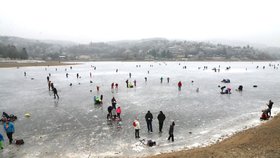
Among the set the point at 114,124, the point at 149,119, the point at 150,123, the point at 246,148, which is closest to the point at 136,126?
the point at 149,119

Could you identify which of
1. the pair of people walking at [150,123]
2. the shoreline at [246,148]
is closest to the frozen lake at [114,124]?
the pair of people walking at [150,123]

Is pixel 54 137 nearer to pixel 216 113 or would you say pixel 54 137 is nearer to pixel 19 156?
pixel 19 156

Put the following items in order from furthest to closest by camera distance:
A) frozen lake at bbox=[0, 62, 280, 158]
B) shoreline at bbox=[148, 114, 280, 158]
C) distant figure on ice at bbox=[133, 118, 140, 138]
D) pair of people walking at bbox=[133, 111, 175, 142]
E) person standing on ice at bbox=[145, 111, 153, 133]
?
person standing on ice at bbox=[145, 111, 153, 133], distant figure on ice at bbox=[133, 118, 140, 138], pair of people walking at bbox=[133, 111, 175, 142], frozen lake at bbox=[0, 62, 280, 158], shoreline at bbox=[148, 114, 280, 158]

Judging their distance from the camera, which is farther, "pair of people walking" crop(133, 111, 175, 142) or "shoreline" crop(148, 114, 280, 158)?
"pair of people walking" crop(133, 111, 175, 142)

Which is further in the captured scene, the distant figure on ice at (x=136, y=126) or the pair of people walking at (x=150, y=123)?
the distant figure on ice at (x=136, y=126)

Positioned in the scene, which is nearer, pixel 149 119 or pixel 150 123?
pixel 149 119

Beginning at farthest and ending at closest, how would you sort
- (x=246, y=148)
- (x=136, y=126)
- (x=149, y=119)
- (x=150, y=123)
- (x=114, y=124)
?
1. (x=114, y=124)
2. (x=150, y=123)
3. (x=149, y=119)
4. (x=136, y=126)
5. (x=246, y=148)

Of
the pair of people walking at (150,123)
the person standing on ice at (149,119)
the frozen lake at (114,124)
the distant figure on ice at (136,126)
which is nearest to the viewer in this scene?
the frozen lake at (114,124)

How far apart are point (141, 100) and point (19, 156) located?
1671cm

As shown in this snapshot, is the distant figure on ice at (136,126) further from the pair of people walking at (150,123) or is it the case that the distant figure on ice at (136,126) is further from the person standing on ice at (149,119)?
the person standing on ice at (149,119)

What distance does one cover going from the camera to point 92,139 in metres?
15.2

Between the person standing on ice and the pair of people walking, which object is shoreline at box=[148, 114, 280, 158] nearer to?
the pair of people walking

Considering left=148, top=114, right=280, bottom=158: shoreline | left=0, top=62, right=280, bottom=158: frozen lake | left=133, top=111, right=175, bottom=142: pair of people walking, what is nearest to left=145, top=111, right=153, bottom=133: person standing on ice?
left=133, top=111, right=175, bottom=142: pair of people walking

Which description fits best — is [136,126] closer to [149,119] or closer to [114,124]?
[149,119]
